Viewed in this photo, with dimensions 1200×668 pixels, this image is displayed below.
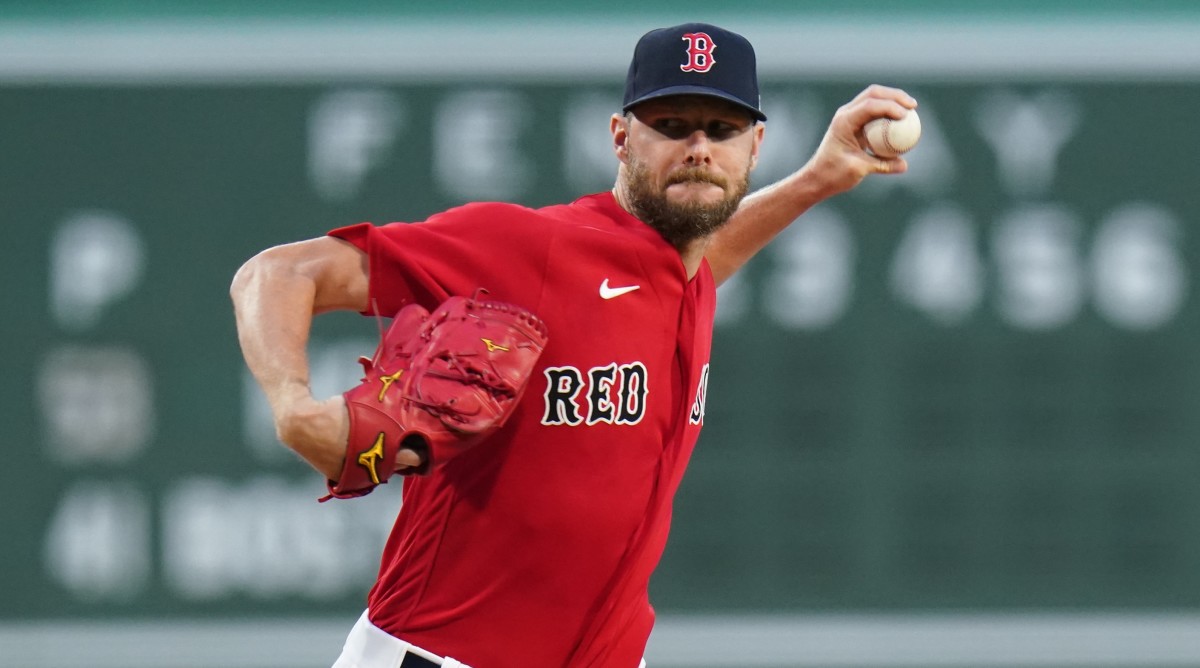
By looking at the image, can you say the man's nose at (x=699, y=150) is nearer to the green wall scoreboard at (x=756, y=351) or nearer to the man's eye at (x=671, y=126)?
the man's eye at (x=671, y=126)

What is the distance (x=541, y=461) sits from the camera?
2.40 meters

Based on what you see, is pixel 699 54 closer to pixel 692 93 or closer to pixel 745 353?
pixel 692 93

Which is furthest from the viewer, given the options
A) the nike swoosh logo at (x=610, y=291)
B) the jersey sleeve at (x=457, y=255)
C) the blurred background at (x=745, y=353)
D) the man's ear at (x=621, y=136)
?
the blurred background at (x=745, y=353)

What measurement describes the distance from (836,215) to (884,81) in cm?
45

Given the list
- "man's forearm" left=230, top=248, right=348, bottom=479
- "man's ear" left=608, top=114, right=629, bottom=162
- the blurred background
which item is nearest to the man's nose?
"man's ear" left=608, top=114, right=629, bottom=162

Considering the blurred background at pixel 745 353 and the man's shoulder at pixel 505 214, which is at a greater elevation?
the man's shoulder at pixel 505 214

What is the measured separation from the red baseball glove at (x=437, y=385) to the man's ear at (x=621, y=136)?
44 cm

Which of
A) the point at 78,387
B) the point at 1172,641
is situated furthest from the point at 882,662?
the point at 78,387

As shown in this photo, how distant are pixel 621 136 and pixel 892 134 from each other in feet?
1.51

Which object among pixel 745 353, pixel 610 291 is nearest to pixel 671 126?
pixel 610 291

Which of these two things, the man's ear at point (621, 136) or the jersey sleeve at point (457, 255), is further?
the man's ear at point (621, 136)

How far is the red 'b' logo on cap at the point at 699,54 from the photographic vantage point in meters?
2.48

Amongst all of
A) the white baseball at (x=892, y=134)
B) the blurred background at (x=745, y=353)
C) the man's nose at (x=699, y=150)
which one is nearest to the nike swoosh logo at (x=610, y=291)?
the man's nose at (x=699, y=150)

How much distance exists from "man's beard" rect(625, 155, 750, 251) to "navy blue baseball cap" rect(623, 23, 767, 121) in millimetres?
113
